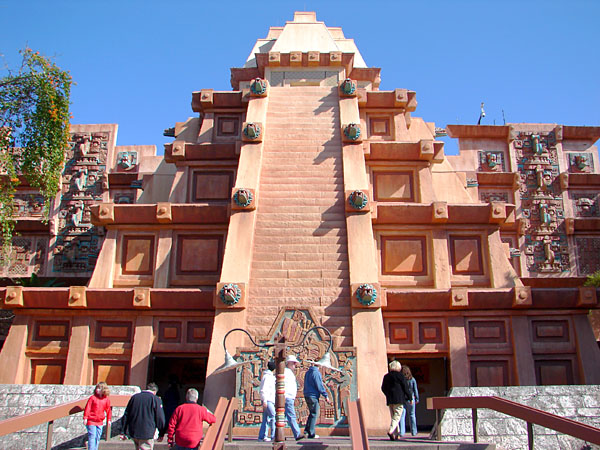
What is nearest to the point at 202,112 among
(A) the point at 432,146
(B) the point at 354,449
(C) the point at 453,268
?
(A) the point at 432,146

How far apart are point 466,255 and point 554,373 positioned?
397 cm

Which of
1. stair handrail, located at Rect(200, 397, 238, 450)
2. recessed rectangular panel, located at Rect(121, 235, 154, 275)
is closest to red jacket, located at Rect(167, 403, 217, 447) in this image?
stair handrail, located at Rect(200, 397, 238, 450)

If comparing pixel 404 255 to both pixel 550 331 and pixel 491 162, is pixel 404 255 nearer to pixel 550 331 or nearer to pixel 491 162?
pixel 550 331

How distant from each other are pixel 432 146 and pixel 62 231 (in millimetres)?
14875

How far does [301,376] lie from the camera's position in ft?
44.5

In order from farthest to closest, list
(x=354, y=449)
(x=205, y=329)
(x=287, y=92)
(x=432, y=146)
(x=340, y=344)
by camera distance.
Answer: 1. (x=287, y=92)
2. (x=432, y=146)
3. (x=205, y=329)
4. (x=340, y=344)
5. (x=354, y=449)

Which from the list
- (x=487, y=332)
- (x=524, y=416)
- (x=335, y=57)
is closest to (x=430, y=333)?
(x=487, y=332)

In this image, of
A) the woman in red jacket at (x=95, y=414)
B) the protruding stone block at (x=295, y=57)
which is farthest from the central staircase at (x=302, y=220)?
the woman in red jacket at (x=95, y=414)

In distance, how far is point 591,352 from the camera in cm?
1634

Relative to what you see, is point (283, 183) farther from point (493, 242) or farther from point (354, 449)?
point (354, 449)

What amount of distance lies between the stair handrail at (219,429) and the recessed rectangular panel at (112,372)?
723 cm

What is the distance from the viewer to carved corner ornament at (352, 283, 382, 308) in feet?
47.8

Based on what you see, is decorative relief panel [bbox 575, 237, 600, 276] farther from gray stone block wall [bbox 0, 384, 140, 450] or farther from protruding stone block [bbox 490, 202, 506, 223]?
gray stone block wall [bbox 0, 384, 140, 450]

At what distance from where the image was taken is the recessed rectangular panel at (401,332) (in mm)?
16297
